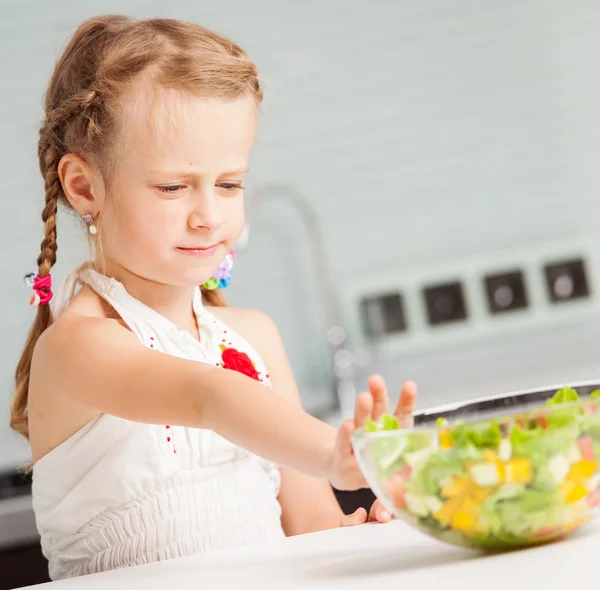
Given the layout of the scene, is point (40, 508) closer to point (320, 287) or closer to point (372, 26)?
point (320, 287)

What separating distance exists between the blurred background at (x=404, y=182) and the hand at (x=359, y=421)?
111 inches

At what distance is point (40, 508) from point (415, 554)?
71 cm

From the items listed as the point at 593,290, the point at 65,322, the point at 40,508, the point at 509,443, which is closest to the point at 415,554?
the point at 509,443

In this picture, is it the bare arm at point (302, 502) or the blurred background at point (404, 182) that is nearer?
the bare arm at point (302, 502)

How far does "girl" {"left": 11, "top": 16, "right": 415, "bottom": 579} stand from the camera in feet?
4.15

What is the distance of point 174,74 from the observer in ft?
4.33

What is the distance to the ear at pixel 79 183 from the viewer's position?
139cm

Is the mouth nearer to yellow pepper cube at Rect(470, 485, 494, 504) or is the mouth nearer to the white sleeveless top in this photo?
the white sleeveless top

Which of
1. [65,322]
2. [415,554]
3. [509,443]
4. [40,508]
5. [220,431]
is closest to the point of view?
[509,443]

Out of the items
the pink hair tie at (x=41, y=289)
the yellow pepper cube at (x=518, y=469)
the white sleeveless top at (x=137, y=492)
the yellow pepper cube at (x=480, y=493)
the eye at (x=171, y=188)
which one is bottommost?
the white sleeveless top at (x=137, y=492)

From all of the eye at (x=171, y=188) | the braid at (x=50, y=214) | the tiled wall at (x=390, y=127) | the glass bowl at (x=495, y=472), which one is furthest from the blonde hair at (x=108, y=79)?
the tiled wall at (x=390, y=127)

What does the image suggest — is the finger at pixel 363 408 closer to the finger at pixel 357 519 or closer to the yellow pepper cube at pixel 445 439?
the yellow pepper cube at pixel 445 439

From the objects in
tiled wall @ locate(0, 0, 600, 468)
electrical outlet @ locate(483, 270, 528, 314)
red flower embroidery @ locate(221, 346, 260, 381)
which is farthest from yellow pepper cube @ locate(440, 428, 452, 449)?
electrical outlet @ locate(483, 270, 528, 314)

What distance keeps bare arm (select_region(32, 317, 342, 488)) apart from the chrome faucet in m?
2.40
